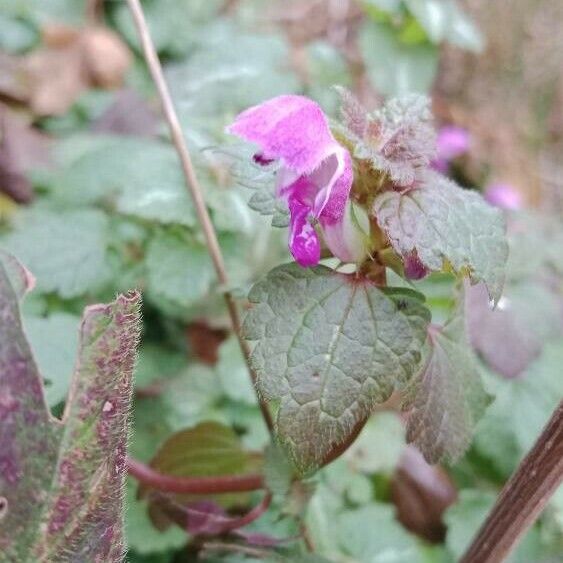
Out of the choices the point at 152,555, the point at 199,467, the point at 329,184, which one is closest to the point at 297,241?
the point at 329,184

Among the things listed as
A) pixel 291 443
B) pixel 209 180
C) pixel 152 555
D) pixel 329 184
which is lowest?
pixel 152 555

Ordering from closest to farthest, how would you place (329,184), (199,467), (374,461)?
(329,184), (199,467), (374,461)

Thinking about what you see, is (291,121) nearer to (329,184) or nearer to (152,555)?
(329,184)

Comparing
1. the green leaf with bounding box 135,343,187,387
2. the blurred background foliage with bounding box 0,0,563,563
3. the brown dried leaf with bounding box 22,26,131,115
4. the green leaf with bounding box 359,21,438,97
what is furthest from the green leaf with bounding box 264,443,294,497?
the green leaf with bounding box 359,21,438,97

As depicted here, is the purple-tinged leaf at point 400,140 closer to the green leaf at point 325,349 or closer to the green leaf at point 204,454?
the green leaf at point 325,349

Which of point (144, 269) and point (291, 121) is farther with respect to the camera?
point (144, 269)

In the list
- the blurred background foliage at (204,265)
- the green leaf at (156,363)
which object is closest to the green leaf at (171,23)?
the blurred background foliage at (204,265)

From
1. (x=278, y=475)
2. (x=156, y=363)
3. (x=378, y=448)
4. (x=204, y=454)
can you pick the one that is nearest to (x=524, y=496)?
(x=278, y=475)
